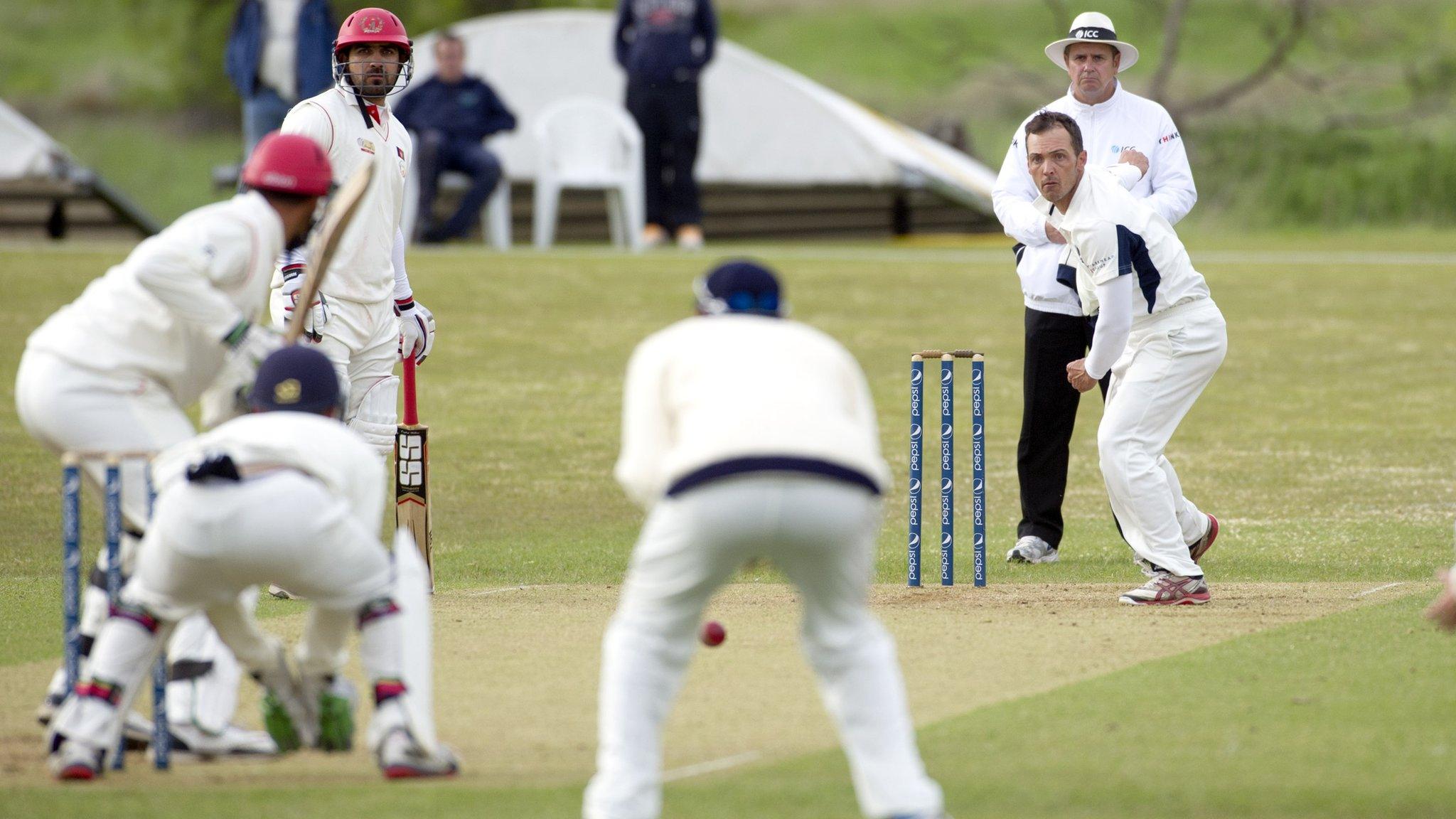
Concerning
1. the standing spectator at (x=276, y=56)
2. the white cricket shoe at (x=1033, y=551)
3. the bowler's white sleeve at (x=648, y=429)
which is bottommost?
the white cricket shoe at (x=1033, y=551)

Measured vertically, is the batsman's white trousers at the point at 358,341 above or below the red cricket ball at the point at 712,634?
above

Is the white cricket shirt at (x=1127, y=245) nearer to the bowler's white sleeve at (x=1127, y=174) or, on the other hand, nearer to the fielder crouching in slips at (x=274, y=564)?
the bowler's white sleeve at (x=1127, y=174)

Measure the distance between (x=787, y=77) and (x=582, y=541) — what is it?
13.3 m

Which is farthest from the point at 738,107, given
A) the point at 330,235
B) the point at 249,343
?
the point at 249,343

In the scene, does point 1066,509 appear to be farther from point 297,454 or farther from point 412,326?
point 297,454

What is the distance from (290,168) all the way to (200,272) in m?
0.43

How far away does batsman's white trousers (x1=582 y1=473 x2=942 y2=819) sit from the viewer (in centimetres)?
452

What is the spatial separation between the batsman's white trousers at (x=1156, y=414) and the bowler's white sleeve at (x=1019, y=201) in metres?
1.00

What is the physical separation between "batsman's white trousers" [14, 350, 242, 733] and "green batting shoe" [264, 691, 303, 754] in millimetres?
230

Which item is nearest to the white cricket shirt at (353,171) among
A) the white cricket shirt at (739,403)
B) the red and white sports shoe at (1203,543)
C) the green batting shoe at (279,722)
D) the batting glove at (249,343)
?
the batting glove at (249,343)

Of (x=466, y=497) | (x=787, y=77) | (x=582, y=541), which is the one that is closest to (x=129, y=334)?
(x=582, y=541)

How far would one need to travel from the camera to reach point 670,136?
18.8m

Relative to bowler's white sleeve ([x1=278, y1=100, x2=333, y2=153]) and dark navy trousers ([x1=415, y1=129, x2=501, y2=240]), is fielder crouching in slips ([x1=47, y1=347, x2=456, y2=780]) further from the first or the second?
dark navy trousers ([x1=415, y1=129, x2=501, y2=240])

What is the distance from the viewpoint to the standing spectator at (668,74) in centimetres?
1830
